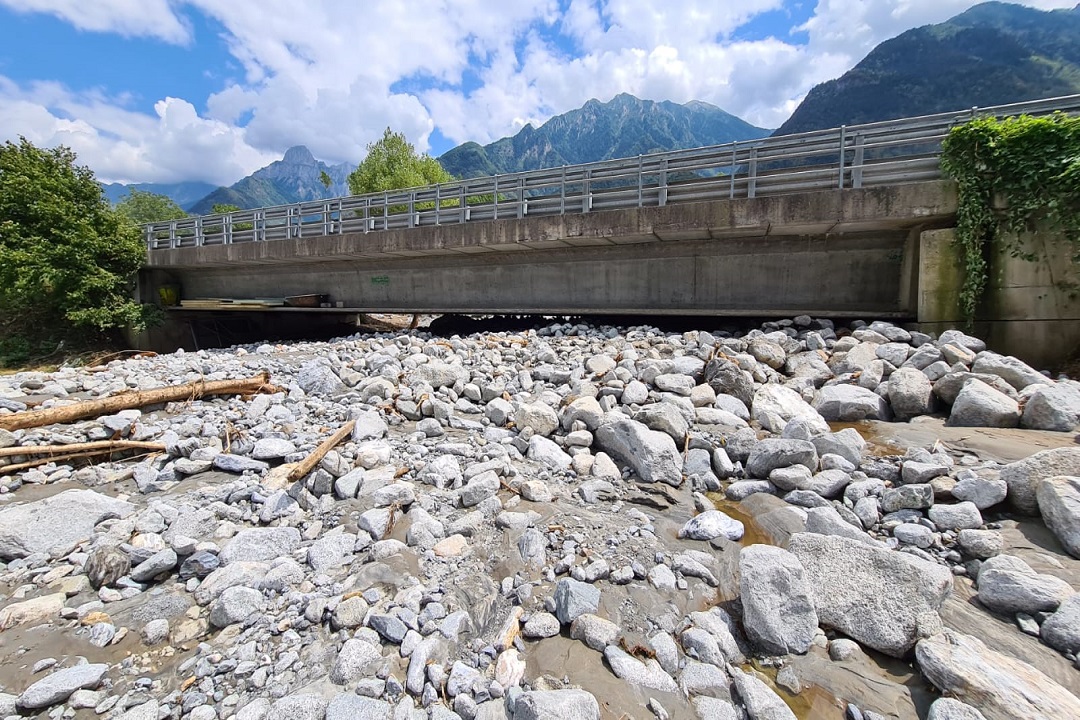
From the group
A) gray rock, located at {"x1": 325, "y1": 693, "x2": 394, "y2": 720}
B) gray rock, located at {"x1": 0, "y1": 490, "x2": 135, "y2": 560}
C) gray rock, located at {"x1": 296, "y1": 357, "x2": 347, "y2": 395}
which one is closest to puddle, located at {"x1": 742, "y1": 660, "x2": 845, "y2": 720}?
gray rock, located at {"x1": 325, "y1": 693, "x2": 394, "y2": 720}

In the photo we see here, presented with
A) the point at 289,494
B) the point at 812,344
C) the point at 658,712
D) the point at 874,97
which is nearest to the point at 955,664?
the point at 658,712

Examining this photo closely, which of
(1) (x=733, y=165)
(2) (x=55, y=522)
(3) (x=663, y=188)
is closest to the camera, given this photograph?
(2) (x=55, y=522)

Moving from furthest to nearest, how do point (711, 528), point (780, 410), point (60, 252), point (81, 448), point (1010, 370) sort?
1. point (60, 252)
2. point (1010, 370)
3. point (780, 410)
4. point (81, 448)
5. point (711, 528)

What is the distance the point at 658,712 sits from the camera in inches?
87.4

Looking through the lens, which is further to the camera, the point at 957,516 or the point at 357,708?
the point at 957,516

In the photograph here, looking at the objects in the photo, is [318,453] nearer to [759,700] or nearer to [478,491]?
[478,491]

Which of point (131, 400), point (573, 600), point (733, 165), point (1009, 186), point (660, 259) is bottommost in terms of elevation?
point (573, 600)

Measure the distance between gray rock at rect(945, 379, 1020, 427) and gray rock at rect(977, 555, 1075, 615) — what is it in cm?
326

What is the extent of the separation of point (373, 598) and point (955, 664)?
3.35m

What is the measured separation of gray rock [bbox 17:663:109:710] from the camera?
2.29 m

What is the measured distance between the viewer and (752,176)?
9734mm

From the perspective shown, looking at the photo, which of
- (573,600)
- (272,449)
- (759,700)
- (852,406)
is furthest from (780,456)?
(272,449)

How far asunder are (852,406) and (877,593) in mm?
4017

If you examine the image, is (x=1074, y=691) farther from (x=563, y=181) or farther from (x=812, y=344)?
(x=563, y=181)
